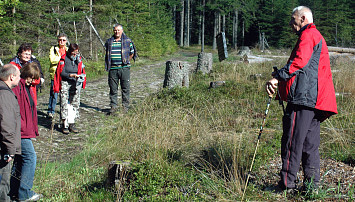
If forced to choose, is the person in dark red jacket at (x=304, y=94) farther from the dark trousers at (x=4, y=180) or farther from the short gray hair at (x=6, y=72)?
the dark trousers at (x=4, y=180)

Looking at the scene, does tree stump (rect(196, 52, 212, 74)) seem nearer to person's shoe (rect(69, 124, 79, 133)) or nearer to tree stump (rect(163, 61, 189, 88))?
tree stump (rect(163, 61, 189, 88))

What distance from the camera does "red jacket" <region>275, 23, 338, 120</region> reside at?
359cm

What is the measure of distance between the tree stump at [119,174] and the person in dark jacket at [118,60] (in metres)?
4.09

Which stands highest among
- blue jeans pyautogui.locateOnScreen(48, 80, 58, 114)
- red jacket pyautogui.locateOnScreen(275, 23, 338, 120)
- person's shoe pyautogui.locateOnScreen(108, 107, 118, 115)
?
red jacket pyautogui.locateOnScreen(275, 23, 338, 120)

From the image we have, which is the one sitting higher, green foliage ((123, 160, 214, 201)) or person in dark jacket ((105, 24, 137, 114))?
person in dark jacket ((105, 24, 137, 114))

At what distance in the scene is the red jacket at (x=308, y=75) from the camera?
3594 mm

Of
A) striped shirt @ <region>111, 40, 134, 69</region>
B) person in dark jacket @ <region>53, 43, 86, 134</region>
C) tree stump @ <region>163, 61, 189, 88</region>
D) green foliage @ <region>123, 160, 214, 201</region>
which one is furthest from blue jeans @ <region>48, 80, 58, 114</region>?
green foliage @ <region>123, 160, 214, 201</region>

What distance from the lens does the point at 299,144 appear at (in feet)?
12.2

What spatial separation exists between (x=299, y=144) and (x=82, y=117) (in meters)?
5.98

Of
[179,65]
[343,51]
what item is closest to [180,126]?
[179,65]

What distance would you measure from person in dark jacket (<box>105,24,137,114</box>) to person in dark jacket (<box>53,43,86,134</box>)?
1.28 m

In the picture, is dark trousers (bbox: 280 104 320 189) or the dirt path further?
the dirt path

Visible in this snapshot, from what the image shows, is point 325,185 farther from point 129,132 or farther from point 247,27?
point 247,27

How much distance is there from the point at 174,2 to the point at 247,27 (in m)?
14.4
